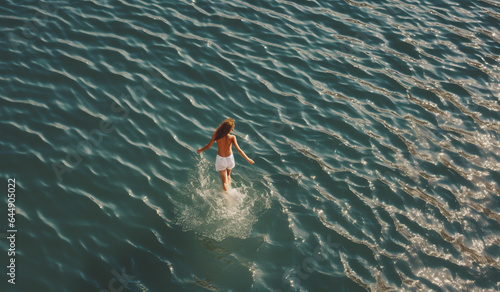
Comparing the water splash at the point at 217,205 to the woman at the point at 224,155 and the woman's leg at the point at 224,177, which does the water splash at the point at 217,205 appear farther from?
the woman at the point at 224,155

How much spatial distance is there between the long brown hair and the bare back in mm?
194

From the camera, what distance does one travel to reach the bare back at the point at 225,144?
11.2 meters

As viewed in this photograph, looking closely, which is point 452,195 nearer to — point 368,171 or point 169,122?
point 368,171

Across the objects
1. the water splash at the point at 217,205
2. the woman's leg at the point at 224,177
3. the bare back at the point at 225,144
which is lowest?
the water splash at the point at 217,205

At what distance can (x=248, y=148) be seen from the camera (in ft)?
41.0

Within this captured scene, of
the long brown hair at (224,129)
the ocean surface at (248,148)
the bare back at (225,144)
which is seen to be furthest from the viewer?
the bare back at (225,144)

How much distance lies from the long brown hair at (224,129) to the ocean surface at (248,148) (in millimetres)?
1341

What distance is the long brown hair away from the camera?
425 inches

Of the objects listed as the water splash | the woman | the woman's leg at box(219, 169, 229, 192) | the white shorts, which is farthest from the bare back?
the water splash

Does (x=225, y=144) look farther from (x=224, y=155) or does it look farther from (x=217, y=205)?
(x=217, y=205)

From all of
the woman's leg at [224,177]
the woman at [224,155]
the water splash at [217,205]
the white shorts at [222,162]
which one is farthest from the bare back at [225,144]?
the water splash at [217,205]

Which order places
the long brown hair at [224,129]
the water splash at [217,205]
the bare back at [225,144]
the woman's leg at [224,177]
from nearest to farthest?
the water splash at [217,205] → the long brown hair at [224,129] → the bare back at [225,144] → the woman's leg at [224,177]

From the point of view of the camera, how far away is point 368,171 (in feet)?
39.7

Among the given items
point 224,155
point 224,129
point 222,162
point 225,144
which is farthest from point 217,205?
point 224,129
